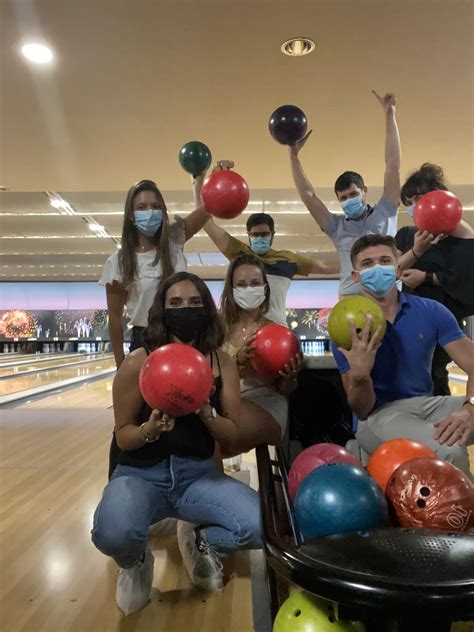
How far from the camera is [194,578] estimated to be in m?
1.86

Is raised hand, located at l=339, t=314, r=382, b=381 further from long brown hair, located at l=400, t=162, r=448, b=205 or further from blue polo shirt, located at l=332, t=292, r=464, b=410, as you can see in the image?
long brown hair, located at l=400, t=162, r=448, b=205

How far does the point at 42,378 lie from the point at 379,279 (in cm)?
791

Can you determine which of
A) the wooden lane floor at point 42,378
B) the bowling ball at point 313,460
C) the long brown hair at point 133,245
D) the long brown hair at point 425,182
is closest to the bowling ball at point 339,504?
the bowling ball at point 313,460

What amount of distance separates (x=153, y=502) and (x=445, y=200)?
1675 millimetres

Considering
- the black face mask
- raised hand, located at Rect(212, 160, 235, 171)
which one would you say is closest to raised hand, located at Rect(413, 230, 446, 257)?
raised hand, located at Rect(212, 160, 235, 171)

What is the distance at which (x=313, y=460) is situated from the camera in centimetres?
173

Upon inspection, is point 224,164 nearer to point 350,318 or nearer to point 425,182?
point 425,182

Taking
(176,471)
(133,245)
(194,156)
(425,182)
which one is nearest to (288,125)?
(194,156)

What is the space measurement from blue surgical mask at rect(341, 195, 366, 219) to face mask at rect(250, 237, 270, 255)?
0.40 metres

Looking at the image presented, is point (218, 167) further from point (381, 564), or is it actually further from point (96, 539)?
point (381, 564)

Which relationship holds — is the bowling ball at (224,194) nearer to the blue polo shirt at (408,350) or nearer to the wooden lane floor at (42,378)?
the blue polo shirt at (408,350)

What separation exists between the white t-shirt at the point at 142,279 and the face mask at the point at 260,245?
0.43 metres

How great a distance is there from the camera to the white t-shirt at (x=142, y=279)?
216 centimetres

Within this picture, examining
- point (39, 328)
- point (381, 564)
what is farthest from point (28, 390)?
point (39, 328)
